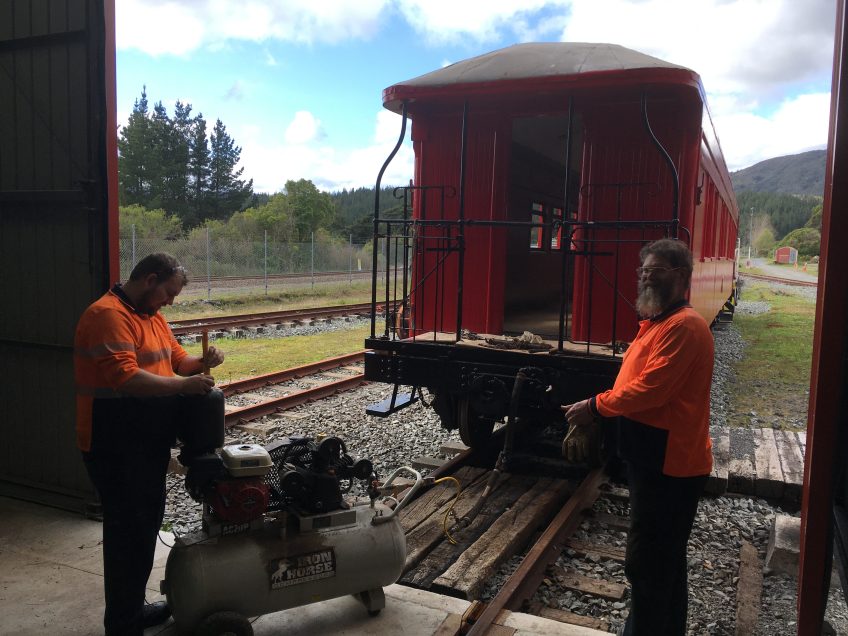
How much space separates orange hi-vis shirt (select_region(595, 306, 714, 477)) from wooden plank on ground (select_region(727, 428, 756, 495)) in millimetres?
3075

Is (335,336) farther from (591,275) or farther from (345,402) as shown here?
(591,275)

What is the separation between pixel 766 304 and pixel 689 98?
2635cm

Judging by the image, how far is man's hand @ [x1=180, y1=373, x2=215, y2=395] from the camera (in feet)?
10.3

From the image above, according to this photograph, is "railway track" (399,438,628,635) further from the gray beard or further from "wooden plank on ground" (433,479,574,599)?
the gray beard

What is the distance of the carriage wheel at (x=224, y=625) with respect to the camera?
3.04m

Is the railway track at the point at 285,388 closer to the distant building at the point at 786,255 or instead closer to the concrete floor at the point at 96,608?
the concrete floor at the point at 96,608

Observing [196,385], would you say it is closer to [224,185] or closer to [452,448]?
[452,448]

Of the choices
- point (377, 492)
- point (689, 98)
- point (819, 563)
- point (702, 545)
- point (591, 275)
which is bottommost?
point (702, 545)

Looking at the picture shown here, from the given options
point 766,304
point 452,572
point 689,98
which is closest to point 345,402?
point 452,572

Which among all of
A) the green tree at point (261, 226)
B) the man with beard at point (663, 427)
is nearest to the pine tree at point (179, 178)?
the green tree at point (261, 226)

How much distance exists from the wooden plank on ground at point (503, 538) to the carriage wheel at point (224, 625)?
1.28 meters

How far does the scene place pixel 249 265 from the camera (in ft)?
94.4

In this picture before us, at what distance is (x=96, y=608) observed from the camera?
3512 millimetres

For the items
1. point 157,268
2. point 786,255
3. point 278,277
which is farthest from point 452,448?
point 786,255
